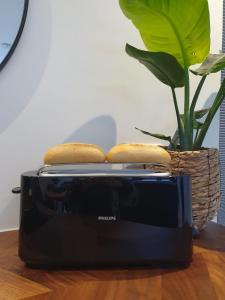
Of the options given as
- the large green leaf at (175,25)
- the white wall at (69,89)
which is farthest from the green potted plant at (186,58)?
the white wall at (69,89)

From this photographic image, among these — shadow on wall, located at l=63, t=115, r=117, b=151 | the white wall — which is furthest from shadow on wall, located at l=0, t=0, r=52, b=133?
shadow on wall, located at l=63, t=115, r=117, b=151

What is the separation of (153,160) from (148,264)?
217mm

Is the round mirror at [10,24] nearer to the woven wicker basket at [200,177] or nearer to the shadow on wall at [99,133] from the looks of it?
the shadow on wall at [99,133]

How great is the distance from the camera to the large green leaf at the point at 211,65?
0.74 m

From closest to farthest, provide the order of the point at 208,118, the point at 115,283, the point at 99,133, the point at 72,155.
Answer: the point at 115,283 → the point at 72,155 → the point at 208,118 → the point at 99,133

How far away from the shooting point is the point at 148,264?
24.0 inches

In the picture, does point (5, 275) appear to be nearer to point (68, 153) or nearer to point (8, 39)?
→ point (68, 153)

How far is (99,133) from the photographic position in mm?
942

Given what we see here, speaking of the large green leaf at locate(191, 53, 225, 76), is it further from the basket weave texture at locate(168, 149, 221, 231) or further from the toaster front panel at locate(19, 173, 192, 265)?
the toaster front panel at locate(19, 173, 192, 265)

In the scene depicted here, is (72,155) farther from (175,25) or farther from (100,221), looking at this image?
(175,25)

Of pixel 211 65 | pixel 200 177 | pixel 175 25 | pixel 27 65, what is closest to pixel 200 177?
pixel 200 177

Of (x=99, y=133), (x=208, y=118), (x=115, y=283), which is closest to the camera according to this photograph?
(x=115, y=283)

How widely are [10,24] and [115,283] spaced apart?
24.8 inches

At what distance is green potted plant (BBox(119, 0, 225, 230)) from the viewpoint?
74cm
